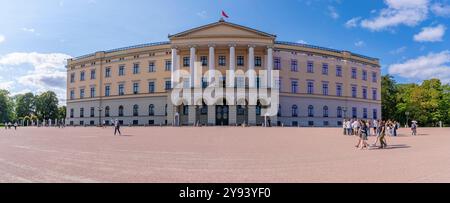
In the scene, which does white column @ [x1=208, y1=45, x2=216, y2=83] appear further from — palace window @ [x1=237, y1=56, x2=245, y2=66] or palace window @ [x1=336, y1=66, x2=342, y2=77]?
palace window @ [x1=336, y1=66, x2=342, y2=77]

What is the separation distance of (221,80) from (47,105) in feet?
233

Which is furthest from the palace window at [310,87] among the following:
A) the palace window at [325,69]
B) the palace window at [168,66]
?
the palace window at [168,66]

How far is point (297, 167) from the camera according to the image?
9.07 metres

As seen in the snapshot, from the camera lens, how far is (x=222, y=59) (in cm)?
5366

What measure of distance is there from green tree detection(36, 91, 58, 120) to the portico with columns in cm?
6286

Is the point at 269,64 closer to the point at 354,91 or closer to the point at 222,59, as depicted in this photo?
the point at 222,59

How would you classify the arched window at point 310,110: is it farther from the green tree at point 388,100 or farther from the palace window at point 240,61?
the green tree at point 388,100

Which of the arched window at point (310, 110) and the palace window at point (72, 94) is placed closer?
the arched window at point (310, 110)

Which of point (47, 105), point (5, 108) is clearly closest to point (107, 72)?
point (47, 105)

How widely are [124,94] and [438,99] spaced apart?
7145 centimetres

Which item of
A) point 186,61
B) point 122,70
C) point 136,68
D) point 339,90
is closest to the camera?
point 186,61

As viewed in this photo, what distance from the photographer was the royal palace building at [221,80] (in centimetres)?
5072

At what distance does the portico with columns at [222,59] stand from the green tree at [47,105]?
62.9 metres
